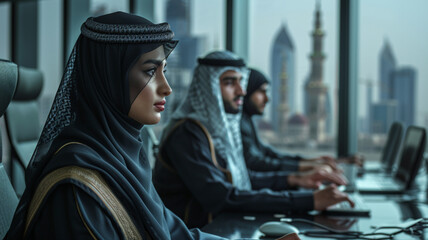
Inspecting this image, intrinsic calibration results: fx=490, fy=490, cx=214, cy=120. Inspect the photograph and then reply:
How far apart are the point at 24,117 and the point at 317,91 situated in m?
2.28

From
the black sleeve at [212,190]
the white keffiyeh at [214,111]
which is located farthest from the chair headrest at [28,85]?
the black sleeve at [212,190]

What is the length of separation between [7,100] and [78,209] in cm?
47

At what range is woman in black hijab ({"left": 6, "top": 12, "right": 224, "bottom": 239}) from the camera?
93 cm

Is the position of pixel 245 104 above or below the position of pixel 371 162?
above

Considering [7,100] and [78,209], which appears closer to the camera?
[78,209]

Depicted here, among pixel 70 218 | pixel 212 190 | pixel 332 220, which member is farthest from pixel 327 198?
pixel 70 218

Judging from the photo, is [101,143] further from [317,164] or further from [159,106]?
[317,164]

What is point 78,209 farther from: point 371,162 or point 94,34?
point 371,162

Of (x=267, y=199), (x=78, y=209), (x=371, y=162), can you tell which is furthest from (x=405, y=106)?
(x=78, y=209)

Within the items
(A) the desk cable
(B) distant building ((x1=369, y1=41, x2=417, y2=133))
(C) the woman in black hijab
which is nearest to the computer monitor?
(A) the desk cable

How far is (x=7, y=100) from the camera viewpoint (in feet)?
4.06

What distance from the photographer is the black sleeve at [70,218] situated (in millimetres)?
907

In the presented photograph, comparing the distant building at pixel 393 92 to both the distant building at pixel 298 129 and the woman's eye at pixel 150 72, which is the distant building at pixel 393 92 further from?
the woman's eye at pixel 150 72

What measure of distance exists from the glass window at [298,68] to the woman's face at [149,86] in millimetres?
2872
